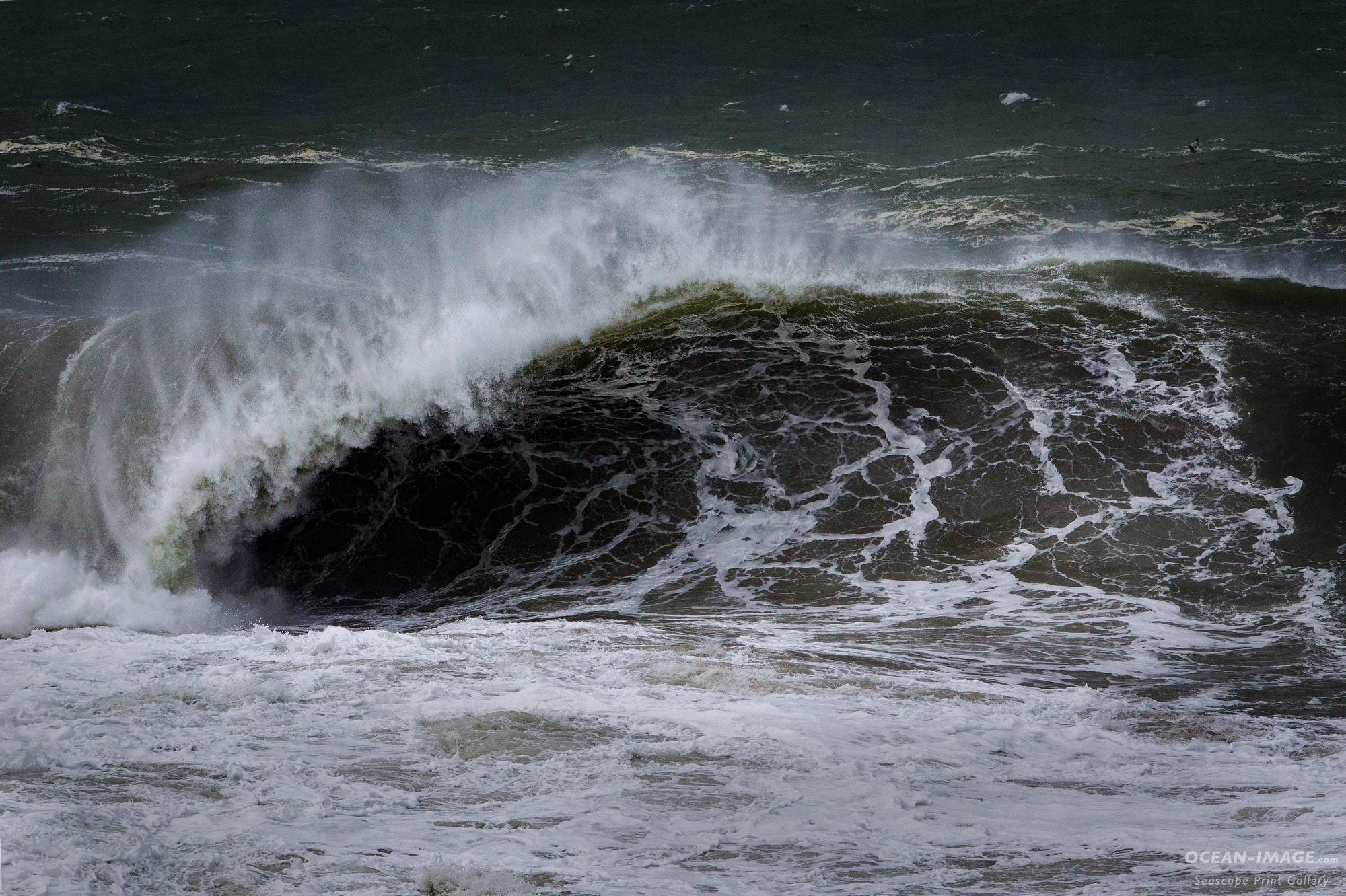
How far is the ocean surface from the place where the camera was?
4797mm

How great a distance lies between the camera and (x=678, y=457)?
11055 mm

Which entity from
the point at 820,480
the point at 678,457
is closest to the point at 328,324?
the point at 678,457

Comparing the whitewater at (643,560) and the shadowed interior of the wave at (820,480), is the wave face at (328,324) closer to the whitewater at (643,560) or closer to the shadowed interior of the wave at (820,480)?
the whitewater at (643,560)

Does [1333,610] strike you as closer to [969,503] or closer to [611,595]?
[969,503]

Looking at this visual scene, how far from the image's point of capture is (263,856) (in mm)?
4207

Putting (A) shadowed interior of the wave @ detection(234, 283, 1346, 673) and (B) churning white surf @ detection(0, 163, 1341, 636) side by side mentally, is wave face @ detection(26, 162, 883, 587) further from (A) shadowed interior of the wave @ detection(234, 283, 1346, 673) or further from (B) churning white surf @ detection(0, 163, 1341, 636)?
(A) shadowed interior of the wave @ detection(234, 283, 1346, 673)

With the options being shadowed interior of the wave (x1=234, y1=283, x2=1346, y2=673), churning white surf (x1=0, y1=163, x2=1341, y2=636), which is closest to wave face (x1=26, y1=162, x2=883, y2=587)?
churning white surf (x1=0, y1=163, x2=1341, y2=636)

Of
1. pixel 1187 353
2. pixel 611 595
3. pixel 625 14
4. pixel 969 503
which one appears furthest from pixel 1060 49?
pixel 611 595

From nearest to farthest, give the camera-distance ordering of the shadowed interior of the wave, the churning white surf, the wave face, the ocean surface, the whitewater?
the whitewater < the ocean surface < the shadowed interior of the wave < the churning white surf < the wave face

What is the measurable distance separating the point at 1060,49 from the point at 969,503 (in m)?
15.7

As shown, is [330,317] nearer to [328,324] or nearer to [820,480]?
[328,324]

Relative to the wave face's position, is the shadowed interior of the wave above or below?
below

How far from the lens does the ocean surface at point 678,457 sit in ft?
15.7

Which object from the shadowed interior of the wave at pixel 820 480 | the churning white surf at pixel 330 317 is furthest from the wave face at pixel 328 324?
the shadowed interior of the wave at pixel 820 480
